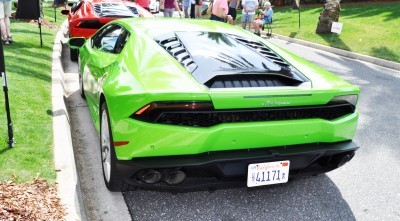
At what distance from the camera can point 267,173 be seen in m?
3.12

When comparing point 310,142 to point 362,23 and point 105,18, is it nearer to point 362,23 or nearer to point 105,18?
point 105,18

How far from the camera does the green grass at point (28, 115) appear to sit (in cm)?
374

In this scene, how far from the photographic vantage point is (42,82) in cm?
662

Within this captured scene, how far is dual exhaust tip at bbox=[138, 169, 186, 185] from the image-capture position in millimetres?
2980

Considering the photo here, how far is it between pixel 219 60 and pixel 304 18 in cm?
1784

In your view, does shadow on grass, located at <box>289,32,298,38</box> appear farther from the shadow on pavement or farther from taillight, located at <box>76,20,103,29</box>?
the shadow on pavement

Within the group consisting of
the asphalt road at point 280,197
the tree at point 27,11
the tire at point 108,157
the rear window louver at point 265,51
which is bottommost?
the asphalt road at point 280,197

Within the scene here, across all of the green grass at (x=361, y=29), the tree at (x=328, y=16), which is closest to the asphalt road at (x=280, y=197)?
the green grass at (x=361, y=29)

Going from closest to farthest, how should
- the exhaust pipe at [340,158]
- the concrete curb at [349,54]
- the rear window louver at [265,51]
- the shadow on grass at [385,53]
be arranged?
1. the exhaust pipe at [340,158]
2. the rear window louver at [265,51]
3. the concrete curb at [349,54]
4. the shadow on grass at [385,53]

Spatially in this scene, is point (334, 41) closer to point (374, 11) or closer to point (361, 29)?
point (361, 29)

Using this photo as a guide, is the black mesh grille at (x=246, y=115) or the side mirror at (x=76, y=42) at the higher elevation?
the side mirror at (x=76, y=42)

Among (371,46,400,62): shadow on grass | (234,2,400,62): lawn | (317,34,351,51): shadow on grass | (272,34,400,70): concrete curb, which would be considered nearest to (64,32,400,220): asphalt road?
(272,34,400,70): concrete curb

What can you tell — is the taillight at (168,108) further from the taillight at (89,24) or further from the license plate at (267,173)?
the taillight at (89,24)

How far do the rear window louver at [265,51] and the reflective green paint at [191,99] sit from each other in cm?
16
